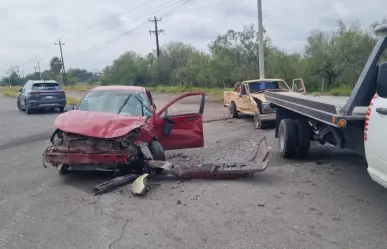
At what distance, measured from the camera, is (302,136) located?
7.90m

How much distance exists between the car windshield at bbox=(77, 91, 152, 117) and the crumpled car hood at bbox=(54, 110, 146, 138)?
495 millimetres

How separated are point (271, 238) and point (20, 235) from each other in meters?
2.80

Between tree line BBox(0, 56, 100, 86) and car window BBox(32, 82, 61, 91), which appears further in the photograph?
tree line BBox(0, 56, 100, 86)

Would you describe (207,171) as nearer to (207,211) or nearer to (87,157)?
(207,211)

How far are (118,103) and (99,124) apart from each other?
1.39 meters

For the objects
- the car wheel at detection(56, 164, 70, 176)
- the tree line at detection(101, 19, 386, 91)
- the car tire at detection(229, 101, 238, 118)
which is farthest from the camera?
the tree line at detection(101, 19, 386, 91)

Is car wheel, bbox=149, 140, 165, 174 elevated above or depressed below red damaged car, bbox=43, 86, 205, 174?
below

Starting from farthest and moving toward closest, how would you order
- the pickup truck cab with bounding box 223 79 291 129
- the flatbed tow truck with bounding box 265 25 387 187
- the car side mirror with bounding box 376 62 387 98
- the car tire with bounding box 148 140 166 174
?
1. the pickup truck cab with bounding box 223 79 291 129
2. the car tire with bounding box 148 140 166 174
3. the flatbed tow truck with bounding box 265 25 387 187
4. the car side mirror with bounding box 376 62 387 98

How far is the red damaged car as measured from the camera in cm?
635

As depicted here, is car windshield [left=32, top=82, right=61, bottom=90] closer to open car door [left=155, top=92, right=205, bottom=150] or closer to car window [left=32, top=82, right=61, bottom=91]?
car window [left=32, top=82, right=61, bottom=91]

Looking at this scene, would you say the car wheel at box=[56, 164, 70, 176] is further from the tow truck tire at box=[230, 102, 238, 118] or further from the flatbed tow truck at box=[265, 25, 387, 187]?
the tow truck tire at box=[230, 102, 238, 118]

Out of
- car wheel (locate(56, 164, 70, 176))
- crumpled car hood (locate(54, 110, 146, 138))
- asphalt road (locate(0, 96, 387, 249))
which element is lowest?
asphalt road (locate(0, 96, 387, 249))

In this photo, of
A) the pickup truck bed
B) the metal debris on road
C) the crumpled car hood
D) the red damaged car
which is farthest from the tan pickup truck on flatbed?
the crumpled car hood

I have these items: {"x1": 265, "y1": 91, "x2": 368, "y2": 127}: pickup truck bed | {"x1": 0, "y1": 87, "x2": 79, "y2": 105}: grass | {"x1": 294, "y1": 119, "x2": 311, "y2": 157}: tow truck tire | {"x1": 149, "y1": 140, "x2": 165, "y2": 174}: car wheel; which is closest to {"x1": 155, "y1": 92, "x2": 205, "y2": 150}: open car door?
{"x1": 149, "y1": 140, "x2": 165, "y2": 174}: car wheel
